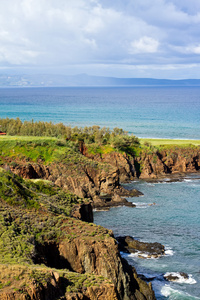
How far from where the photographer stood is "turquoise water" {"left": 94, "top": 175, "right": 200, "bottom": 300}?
37.0 m

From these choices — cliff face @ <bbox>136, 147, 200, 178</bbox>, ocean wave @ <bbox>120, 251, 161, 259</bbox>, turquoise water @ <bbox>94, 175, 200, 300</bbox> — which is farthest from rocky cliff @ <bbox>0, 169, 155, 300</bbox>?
cliff face @ <bbox>136, 147, 200, 178</bbox>

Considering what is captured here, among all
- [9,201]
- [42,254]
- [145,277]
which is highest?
[9,201]

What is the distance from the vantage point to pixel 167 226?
2037 inches

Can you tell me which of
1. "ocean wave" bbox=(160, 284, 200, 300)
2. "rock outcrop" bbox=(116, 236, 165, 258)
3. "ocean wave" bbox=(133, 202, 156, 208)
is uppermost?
"ocean wave" bbox=(133, 202, 156, 208)

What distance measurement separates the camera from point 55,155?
7269 cm

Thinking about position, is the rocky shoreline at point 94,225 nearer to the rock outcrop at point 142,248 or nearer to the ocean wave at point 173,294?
the rock outcrop at point 142,248

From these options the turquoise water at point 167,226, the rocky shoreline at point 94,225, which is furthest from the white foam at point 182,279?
the rocky shoreline at point 94,225

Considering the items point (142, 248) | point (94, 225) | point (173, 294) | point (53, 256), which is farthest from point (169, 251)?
point (53, 256)

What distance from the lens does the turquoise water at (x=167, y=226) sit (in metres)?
37.0

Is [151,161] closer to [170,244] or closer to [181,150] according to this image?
[181,150]

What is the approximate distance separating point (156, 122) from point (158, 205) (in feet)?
378

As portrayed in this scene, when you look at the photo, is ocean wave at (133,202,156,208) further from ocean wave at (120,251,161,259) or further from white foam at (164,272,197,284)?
white foam at (164,272,197,284)

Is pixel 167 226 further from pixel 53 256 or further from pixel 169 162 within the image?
pixel 169 162

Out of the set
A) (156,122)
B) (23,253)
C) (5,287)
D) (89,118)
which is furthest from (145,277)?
(89,118)
